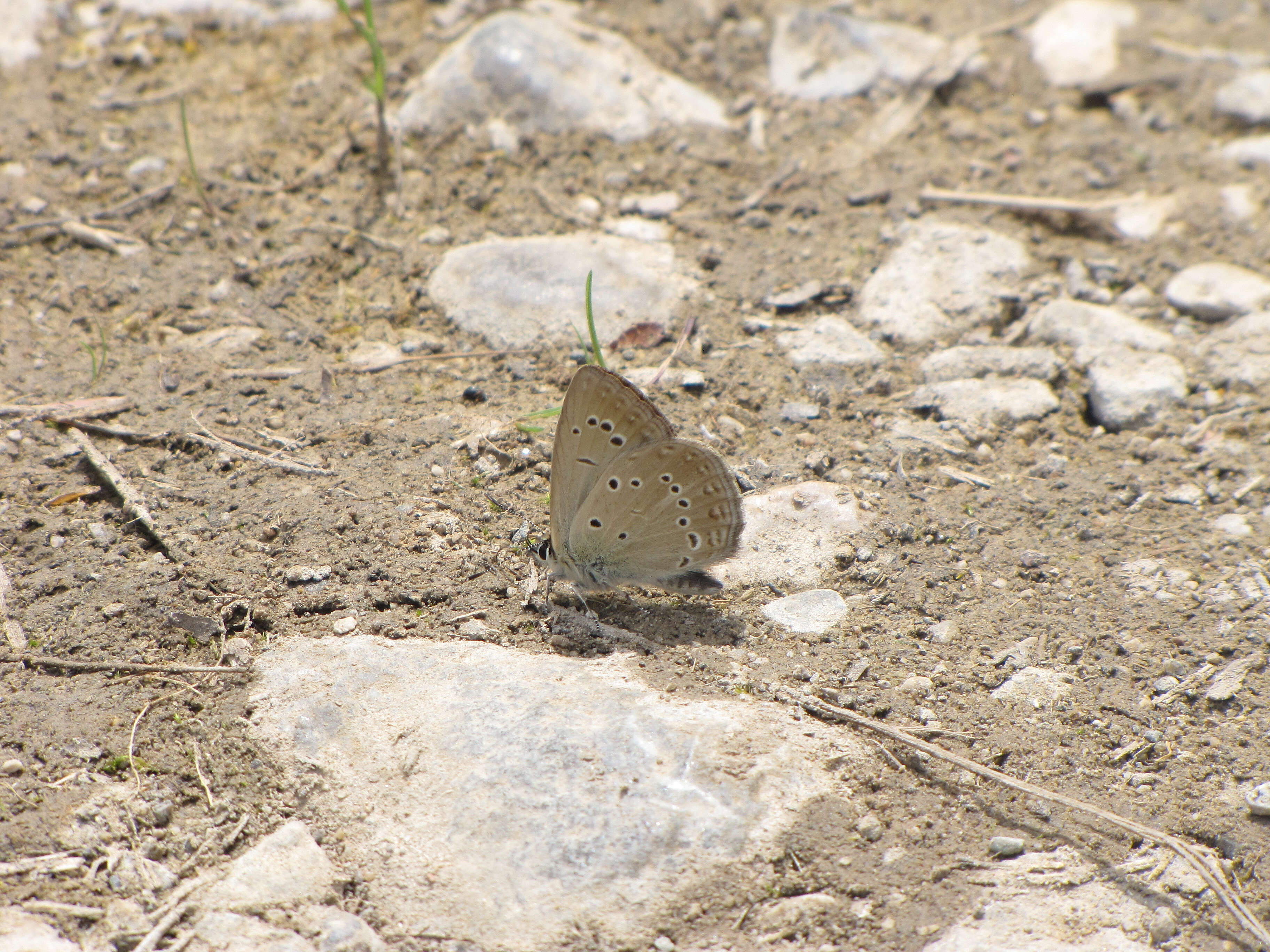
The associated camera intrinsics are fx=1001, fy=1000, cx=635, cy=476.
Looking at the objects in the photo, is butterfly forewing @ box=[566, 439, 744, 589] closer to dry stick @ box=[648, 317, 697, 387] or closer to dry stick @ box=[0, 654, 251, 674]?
dry stick @ box=[648, 317, 697, 387]

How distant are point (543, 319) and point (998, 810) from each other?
2.62m

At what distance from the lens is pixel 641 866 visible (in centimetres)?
253

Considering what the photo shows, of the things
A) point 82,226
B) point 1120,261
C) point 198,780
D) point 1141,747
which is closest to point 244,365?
point 82,226

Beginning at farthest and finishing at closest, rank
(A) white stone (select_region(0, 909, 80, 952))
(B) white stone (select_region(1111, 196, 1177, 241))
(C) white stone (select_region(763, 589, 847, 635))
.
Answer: (B) white stone (select_region(1111, 196, 1177, 241)) → (C) white stone (select_region(763, 589, 847, 635)) → (A) white stone (select_region(0, 909, 80, 952))

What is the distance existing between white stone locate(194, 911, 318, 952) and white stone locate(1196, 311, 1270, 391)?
155 inches

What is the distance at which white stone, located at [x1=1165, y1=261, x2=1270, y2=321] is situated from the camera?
4.38 m

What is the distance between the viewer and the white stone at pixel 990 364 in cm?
416

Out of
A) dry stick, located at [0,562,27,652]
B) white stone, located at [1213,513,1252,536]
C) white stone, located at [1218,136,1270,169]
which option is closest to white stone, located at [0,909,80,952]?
dry stick, located at [0,562,27,652]

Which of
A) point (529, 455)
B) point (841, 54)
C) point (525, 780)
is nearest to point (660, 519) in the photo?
point (529, 455)

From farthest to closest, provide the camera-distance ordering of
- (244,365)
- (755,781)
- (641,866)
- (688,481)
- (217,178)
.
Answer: (217,178) < (244,365) < (688,481) < (755,781) < (641,866)

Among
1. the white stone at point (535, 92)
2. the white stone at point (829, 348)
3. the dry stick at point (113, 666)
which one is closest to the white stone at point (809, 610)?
the white stone at point (829, 348)

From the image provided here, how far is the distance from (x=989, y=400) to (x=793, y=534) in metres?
1.13

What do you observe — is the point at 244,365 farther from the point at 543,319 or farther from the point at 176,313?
the point at 543,319

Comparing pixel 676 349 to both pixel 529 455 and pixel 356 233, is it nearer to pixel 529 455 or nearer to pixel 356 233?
pixel 529 455
